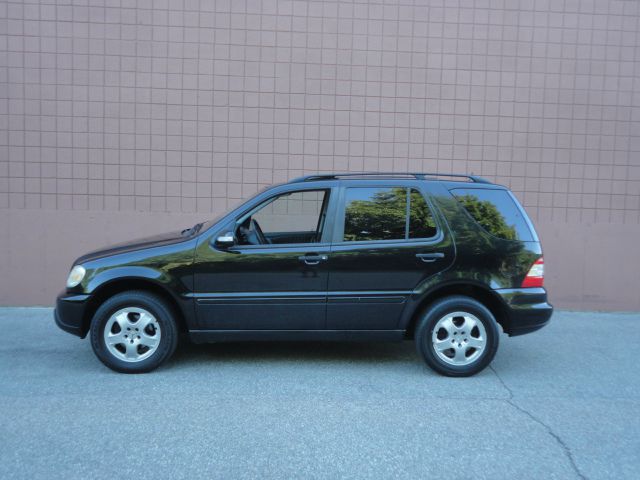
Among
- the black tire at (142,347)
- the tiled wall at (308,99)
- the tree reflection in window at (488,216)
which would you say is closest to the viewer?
the black tire at (142,347)

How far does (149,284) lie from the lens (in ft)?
17.9

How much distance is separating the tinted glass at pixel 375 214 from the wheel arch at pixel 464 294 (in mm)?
609

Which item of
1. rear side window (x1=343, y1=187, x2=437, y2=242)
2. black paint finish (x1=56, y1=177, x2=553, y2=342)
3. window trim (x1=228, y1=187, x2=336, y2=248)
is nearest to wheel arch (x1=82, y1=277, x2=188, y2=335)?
black paint finish (x1=56, y1=177, x2=553, y2=342)

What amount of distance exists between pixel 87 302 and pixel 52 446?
5.62 ft

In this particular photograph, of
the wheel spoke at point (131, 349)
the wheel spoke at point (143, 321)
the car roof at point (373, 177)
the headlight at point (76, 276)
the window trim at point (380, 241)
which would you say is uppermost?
the car roof at point (373, 177)

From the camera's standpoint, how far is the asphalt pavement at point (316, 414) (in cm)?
369

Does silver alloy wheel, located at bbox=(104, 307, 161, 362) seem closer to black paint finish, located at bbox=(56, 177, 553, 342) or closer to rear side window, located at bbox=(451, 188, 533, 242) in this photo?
black paint finish, located at bbox=(56, 177, 553, 342)

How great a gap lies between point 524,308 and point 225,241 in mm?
2741

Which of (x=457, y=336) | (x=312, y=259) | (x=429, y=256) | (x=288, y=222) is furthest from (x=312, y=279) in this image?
(x=288, y=222)

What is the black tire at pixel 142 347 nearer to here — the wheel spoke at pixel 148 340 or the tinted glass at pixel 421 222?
→ the wheel spoke at pixel 148 340

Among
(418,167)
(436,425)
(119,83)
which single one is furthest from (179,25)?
(436,425)

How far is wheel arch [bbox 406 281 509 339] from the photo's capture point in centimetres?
550

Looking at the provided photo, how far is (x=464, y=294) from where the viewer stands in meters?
5.62

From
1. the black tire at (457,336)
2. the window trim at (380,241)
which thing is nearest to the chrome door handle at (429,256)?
the window trim at (380,241)
